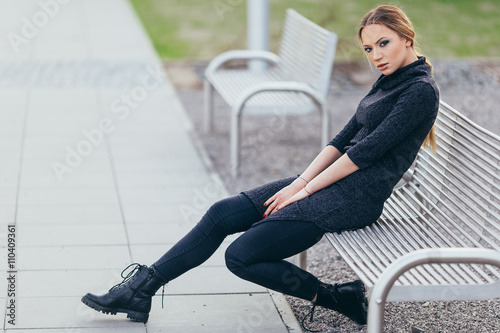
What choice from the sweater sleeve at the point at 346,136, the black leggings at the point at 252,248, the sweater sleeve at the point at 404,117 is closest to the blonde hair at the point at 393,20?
the sweater sleeve at the point at 404,117

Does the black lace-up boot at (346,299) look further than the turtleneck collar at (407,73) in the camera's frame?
Yes

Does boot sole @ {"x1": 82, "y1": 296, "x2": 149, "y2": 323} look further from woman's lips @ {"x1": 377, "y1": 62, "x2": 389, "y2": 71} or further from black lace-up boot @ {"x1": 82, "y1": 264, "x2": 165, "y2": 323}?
woman's lips @ {"x1": 377, "y1": 62, "x2": 389, "y2": 71}

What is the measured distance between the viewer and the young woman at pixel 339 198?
136 inches

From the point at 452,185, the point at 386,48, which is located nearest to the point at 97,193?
the point at 452,185

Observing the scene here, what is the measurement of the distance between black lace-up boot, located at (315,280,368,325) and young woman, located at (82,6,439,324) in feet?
0.04

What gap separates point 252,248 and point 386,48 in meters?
1.04

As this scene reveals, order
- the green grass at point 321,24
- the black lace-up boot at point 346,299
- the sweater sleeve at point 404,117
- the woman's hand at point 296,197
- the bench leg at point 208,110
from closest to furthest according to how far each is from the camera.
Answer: the sweater sleeve at point 404,117, the woman's hand at point 296,197, the black lace-up boot at point 346,299, the bench leg at point 208,110, the green grass at point 321,24

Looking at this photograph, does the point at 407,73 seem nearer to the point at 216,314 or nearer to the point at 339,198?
the point at 339,198

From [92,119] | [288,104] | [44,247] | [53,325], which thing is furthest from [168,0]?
[53,325]

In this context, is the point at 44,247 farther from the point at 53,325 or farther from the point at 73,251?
the point at 53,325

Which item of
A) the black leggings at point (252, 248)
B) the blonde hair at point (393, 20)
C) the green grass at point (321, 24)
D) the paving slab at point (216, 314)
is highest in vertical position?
the blonde hair at point (393, 20)

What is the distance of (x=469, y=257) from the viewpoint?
9.86 feet

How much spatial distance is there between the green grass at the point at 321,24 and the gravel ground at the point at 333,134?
990mm

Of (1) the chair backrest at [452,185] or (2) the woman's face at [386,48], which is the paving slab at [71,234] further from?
(2) the woman's face at [386,48]
